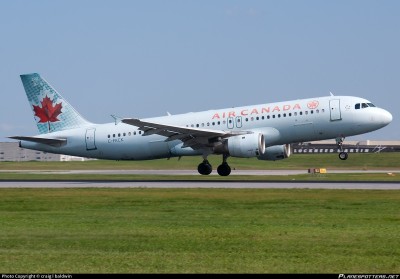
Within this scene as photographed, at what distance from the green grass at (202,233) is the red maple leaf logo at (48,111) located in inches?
909

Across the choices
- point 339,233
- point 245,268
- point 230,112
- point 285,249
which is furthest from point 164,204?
point 230,112

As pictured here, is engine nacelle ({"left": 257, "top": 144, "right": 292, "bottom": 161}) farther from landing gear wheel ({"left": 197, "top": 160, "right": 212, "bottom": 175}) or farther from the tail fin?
the tail fin

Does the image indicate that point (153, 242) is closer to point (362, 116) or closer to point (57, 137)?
point (362, 116)

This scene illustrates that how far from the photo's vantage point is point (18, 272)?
15148 millimetres

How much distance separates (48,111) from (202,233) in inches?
1540

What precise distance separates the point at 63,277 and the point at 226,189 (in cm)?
2712

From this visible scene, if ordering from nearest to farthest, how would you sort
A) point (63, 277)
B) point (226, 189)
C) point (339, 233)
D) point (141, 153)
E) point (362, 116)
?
point (63, 277) → point (339, 233) → point (226, 189) → point (362, 116) → point (141, 153)

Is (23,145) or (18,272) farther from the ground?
(23,145)

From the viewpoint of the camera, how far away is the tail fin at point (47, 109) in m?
59.2

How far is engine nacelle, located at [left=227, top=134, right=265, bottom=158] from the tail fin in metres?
13.3

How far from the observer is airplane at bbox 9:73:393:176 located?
51906mm

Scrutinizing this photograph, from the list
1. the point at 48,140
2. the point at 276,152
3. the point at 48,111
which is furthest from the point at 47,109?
the point at 276,152

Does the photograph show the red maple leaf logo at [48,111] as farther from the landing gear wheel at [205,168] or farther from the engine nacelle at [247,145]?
the engine nacelle at [247,145]
